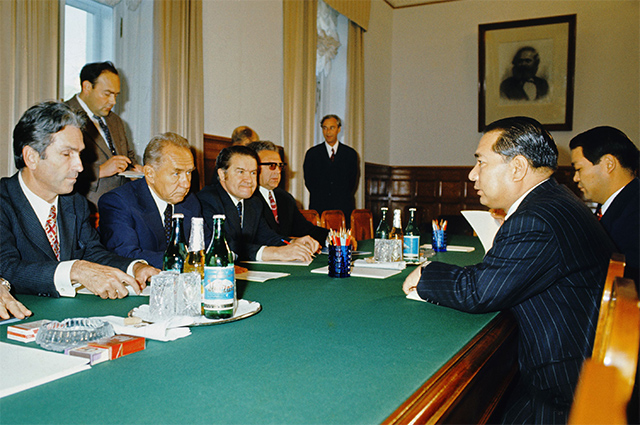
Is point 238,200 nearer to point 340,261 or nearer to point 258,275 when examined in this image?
point 258,275

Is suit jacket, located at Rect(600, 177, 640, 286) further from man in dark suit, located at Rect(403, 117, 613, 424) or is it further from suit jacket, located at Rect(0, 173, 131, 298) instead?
suit jacket, located at Rect(0, 173, 131, 298)

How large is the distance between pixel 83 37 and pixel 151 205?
273 centimetres

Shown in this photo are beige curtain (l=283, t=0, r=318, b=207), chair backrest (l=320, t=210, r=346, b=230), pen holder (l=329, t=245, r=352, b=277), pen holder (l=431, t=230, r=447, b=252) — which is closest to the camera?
pen holder (l=329, t=245, r=352, b=277)

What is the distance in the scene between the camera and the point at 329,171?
22.2 feet

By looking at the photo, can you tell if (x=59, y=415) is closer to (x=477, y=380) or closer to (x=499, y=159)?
(x=477, y=380)

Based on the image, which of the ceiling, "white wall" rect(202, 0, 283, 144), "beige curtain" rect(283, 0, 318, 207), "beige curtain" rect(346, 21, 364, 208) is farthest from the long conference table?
the ceiling

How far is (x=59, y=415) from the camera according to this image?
845mm

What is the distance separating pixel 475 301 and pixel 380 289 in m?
0.47

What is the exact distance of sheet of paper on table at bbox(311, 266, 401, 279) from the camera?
232 centimetres

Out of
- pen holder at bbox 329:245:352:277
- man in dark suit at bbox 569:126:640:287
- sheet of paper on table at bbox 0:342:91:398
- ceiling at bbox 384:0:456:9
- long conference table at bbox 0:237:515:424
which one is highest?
ceiling at bbox 384:0:456:9

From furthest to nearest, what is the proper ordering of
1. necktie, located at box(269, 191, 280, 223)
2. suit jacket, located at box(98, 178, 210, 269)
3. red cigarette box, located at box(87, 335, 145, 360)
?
1. necktie, located at box(269, 191, 280, 223)
2. suit jacket, located at box(98, 178, 210, 269)
3. red cigarette box, located at box(87, 335, 145, 360)

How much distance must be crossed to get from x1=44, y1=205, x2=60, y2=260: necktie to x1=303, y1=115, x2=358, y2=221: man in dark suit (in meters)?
4.68

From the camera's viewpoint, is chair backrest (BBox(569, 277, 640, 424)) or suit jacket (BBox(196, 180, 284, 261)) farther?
suit jacket (BBox(196, 180, 284, 261))

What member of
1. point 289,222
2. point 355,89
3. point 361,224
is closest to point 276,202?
point 289,222
